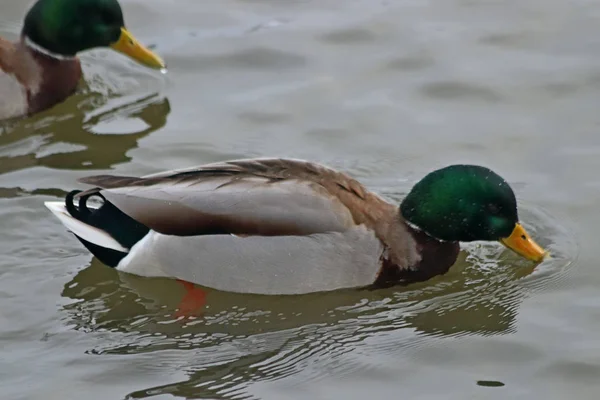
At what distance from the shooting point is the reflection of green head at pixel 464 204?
669 cm

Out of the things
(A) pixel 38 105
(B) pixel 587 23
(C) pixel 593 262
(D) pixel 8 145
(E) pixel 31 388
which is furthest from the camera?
(B) pixel 587 23

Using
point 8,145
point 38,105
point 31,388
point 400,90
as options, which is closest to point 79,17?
point 38,105

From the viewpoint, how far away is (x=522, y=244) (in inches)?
269

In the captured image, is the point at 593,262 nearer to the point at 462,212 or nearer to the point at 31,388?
the point at 462,212

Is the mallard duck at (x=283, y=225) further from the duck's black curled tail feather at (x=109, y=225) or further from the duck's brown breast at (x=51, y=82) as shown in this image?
the duck's brown breast at (x=51, y=82)

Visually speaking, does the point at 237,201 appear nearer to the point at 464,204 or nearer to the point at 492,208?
the point at 464,204

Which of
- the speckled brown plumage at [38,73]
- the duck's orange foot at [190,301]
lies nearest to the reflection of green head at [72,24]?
the speckled brown plumage at [38,73]

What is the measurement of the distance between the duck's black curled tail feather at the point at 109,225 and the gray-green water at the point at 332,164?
20 cm

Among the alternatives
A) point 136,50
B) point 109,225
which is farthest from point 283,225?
point 136,50

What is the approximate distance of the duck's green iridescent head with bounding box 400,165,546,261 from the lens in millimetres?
6695

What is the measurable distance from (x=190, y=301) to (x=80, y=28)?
3.27m

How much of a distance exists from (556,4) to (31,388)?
5.97 metres

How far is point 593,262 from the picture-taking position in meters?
7.05

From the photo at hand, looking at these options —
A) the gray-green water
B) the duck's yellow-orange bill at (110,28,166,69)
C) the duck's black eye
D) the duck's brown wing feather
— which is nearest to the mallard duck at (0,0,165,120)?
the duck's yellow-orange bill at (110,28,166,69)
